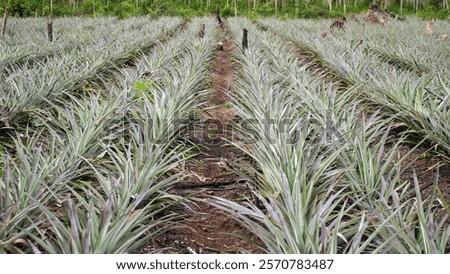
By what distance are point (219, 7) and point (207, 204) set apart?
21374 millimetres

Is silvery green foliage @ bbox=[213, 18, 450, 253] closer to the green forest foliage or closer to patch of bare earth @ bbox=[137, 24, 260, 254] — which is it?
patch of bare earth @ bbox=[137, 24, 260, 254]

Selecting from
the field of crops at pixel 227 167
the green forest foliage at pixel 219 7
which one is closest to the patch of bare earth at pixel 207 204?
the field of crops at pixel 227 167

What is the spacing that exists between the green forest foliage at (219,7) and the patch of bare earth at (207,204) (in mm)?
18026

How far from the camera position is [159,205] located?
2.58 metres

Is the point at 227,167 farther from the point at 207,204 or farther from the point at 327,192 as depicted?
the point at 327,192

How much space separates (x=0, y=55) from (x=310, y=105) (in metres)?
4.25

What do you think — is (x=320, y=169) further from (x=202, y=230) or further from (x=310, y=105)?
(x=310, y=105)

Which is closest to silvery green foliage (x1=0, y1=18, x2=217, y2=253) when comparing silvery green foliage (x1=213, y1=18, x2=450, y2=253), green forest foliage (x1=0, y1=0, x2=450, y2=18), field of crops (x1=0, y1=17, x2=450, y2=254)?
field of crops (x1=0, y1=17, x2=450, y2=254)

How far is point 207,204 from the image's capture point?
9.73ft

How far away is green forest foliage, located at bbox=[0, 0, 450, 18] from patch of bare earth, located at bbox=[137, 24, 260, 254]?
18.0 m

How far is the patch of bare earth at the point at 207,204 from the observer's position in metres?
2.45

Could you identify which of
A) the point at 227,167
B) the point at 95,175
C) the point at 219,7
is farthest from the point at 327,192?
the point at 219,7

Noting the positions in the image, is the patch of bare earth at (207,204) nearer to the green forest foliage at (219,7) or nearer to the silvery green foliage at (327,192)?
the silvery green foliage at (327,192)

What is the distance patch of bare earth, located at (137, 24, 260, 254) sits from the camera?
2.45 metres
